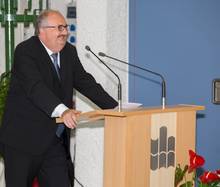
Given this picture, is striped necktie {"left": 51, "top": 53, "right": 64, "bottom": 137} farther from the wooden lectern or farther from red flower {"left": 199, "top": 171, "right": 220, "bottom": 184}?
red flower {"left": 199, "top": 171, "right": 220, "bottom": 184}

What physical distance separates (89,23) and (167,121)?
4.79ft

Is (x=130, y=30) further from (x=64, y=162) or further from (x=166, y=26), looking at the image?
(x=64, y=162)

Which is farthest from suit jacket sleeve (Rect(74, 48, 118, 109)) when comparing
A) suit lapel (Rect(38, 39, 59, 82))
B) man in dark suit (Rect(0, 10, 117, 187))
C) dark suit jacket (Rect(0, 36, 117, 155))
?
suit lapel (Rect(38, 39, 59, 82))

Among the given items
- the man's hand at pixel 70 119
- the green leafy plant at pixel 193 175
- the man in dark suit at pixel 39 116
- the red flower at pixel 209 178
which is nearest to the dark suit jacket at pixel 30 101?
the man in dark suit at pixel 39 116

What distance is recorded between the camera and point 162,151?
281 centimetres

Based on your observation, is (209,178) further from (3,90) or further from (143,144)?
(3,90)

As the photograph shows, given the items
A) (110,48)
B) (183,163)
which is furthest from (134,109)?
(110,48)

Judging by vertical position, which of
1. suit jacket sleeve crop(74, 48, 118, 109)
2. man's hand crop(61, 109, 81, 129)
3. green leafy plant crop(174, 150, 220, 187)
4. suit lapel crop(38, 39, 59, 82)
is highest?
suit lapel crop(38, 39, 59, 82)

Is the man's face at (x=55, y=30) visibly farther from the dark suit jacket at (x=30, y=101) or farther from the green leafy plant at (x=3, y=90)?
the green leafy plant at (x=3, y=90)

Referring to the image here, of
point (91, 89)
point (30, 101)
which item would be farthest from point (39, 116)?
point (91, 89)

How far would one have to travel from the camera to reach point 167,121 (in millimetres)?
2828

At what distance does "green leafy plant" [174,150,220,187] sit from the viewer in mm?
2654

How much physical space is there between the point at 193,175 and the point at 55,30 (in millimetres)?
1126

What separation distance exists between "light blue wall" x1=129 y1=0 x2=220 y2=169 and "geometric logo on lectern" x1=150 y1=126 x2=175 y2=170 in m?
1.26
